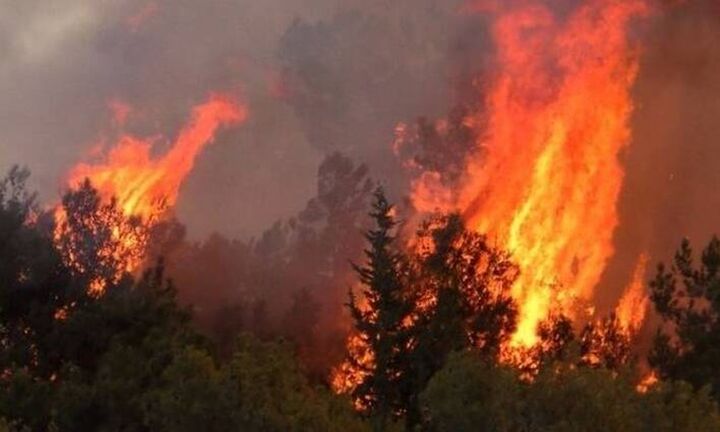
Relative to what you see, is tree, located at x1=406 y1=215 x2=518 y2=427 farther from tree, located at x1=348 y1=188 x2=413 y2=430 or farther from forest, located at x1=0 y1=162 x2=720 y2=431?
tree, located at x1=348 y1=188 x2=413 y2=430

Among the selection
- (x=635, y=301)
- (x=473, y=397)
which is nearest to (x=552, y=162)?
(x=635, y=301)

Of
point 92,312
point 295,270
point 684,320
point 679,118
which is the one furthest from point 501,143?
point 92,312

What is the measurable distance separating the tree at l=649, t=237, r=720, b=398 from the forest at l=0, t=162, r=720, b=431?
69 mm

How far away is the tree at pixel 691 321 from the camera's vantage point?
30422mm

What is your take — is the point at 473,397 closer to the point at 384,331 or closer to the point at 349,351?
the point at 384,331

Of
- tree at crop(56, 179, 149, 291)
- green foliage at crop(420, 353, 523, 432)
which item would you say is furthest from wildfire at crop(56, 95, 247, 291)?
green foliage at crop(420, 353, 523, 432)

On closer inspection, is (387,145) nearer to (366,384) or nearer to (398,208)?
(398,208)

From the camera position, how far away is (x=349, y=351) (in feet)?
135

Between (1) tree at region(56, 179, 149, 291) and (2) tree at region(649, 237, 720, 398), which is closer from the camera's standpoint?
(2) tree at region(649, 237, 720, 398)

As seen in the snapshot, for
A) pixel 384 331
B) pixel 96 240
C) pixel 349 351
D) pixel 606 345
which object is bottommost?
pixel 384 331

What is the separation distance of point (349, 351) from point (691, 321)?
15610 millimetres

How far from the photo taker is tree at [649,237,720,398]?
30422 millimetres

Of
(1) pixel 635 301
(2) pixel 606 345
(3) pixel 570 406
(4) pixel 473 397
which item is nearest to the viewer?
(3) pixel 570 406

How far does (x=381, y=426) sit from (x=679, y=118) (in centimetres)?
4542
